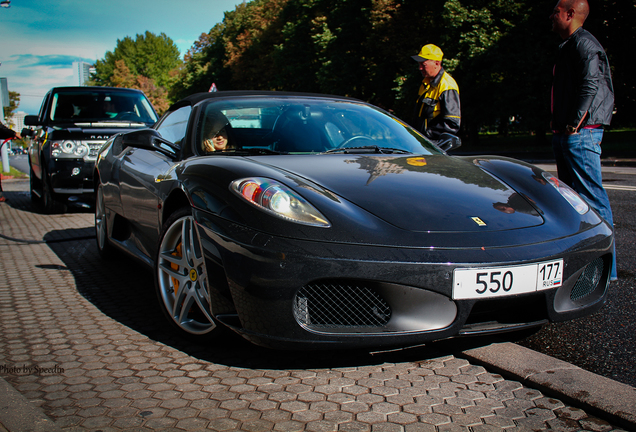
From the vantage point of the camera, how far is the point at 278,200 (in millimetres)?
2535

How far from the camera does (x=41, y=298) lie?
3936 millimetres

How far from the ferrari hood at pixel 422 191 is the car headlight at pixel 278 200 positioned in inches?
8.9

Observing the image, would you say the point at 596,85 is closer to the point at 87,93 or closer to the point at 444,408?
the point at 444,408

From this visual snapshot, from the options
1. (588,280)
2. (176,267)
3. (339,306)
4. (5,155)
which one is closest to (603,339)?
(588,280)

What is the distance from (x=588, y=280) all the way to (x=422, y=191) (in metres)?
0.90

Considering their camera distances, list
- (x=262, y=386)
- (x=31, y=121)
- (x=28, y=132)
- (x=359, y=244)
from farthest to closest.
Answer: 1. (x=28, y=132)
2. (x=31, y=121)
3. (x=262, y=386)
4. (x=359, y=244)

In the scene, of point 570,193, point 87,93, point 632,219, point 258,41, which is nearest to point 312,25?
point 258,41

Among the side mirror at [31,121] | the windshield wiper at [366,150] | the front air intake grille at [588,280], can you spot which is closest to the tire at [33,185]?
the side mirror at [31,121]

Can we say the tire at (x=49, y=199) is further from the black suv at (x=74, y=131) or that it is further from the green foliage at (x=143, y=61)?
the green foliage at (x=143, y=61)

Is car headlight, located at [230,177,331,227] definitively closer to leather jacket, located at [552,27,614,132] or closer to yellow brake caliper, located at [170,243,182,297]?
yellow brake caliper, located at [170,243,182,297]

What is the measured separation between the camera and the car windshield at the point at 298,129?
3.51 meters

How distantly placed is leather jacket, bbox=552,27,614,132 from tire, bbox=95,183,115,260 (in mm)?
3647

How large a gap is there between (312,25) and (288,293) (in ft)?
147

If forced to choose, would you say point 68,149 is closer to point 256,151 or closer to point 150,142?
point 150,142
